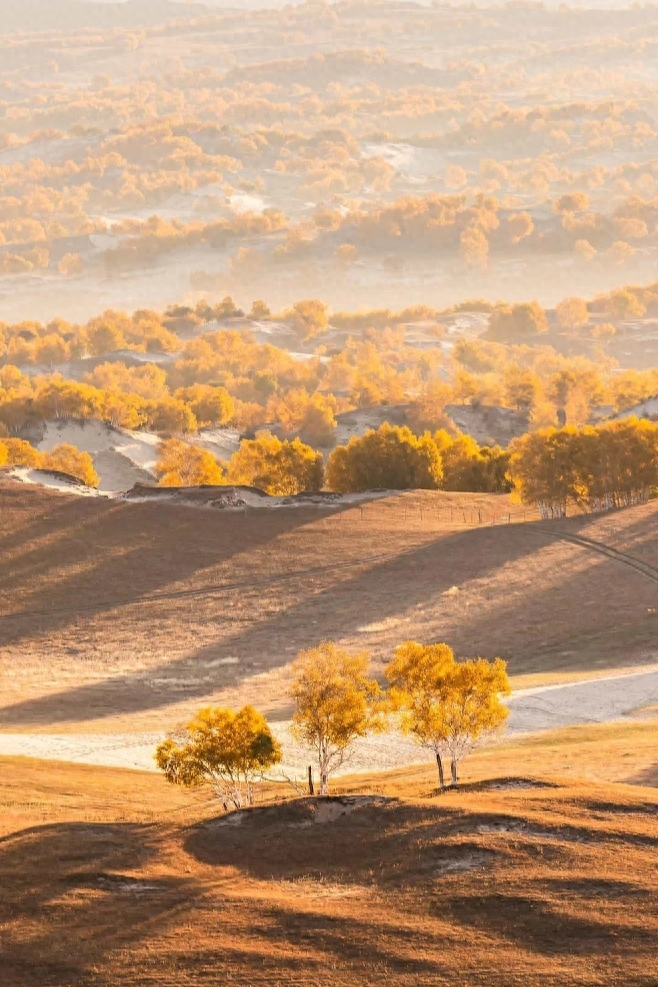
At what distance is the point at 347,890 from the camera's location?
5203 centimetres

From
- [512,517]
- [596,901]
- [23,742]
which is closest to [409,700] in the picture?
[596,901]

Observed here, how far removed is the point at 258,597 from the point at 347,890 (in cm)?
7306

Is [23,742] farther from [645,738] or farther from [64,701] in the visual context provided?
[645,738]

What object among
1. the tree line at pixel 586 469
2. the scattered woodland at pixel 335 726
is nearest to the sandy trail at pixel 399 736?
the scattered woodland at pixel 335 726

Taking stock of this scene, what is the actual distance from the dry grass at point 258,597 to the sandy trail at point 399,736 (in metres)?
5.72

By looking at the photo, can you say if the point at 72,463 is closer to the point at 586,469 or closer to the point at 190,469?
the point at 190,469

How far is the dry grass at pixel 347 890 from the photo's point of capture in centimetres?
4634

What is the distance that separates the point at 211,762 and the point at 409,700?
1052cm

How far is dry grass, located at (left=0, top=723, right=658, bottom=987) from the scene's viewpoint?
46.3m

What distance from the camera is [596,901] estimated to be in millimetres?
49750

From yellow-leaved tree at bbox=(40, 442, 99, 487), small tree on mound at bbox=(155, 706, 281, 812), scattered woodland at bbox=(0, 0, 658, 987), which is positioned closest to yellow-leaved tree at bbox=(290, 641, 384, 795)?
scattered woodland at bbox=(0, 0, 658, 987)

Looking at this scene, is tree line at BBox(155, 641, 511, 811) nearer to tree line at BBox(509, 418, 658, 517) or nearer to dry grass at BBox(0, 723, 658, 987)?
dry grass at BBox(0, 723, 658, 987)

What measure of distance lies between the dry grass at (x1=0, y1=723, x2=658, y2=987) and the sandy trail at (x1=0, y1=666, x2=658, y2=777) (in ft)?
48.2

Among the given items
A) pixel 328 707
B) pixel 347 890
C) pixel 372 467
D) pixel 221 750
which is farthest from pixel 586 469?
pixel 347 890
